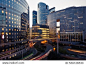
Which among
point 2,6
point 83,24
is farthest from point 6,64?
point 83,24

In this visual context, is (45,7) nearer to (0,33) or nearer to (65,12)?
(65,12)

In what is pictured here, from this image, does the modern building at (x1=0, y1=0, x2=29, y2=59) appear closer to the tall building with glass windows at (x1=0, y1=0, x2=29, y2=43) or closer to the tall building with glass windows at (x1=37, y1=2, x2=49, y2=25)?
the tall building with glass windows at (x1=0, y1=0, x2=29, y2=43)

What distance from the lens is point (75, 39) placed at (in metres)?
48.0

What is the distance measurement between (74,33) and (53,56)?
38.2 metres

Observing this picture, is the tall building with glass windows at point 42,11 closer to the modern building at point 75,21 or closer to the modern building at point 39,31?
the modern building at point 39,31

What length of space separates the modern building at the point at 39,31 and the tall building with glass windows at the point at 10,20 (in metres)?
33.5

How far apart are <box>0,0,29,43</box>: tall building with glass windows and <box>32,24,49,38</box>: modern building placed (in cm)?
3349

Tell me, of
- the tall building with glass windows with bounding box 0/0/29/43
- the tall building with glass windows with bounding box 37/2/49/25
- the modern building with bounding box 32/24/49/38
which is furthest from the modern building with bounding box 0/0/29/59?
the tall building with glass windows with bounding box 37/2/49/25

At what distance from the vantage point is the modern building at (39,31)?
68338mm

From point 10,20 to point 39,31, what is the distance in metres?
42.6

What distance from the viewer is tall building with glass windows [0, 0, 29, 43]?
87.6 ft

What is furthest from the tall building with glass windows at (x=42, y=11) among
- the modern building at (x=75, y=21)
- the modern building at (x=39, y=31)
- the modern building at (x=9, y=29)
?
the modern building at (x=9, y=29)

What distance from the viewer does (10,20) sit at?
30234 millimetres

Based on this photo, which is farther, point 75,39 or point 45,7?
point 45,7
